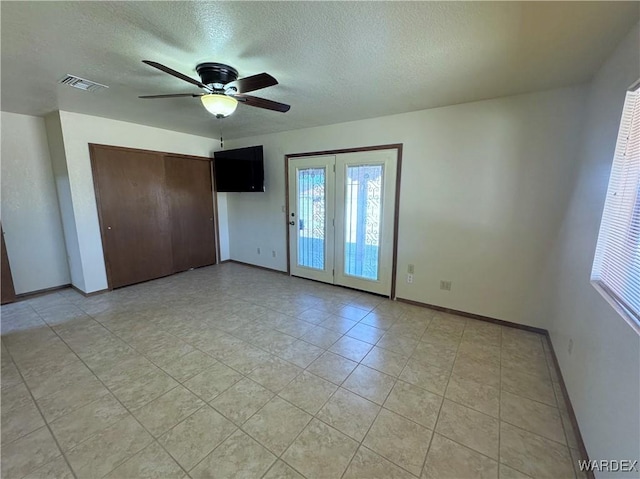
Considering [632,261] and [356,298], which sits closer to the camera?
[632,261]

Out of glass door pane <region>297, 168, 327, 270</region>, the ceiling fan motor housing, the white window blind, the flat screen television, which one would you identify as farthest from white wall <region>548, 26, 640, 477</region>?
the flat screen television

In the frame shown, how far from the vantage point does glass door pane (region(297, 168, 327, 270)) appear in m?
4.05

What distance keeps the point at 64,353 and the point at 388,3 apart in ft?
11.9

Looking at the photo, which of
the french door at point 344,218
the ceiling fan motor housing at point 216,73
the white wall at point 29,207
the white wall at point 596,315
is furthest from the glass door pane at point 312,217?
the white wall at point 29,207

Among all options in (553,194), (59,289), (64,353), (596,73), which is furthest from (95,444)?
(596,73)

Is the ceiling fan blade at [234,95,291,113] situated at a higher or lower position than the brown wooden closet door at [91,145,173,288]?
higher

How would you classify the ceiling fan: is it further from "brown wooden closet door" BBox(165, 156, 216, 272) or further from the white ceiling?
"brown wooden closet door" BBox(165, 156, 216, 272)

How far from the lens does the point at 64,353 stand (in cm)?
238

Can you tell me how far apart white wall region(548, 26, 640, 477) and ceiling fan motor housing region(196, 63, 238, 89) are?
2565 mm

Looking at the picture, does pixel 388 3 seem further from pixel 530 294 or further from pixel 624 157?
pixel 530 294

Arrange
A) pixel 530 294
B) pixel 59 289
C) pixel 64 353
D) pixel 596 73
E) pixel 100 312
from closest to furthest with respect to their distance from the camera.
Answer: pixel 596 73 < pixel 64 353 < pixel 530 294 < pixel 100 312 < pixel 59 289

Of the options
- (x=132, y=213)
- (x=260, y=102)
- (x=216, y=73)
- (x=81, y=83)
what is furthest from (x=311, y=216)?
(x=81, y=83)

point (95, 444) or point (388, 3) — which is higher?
point (388, 3)

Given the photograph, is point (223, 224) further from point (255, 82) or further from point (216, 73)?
point (255, 82)
